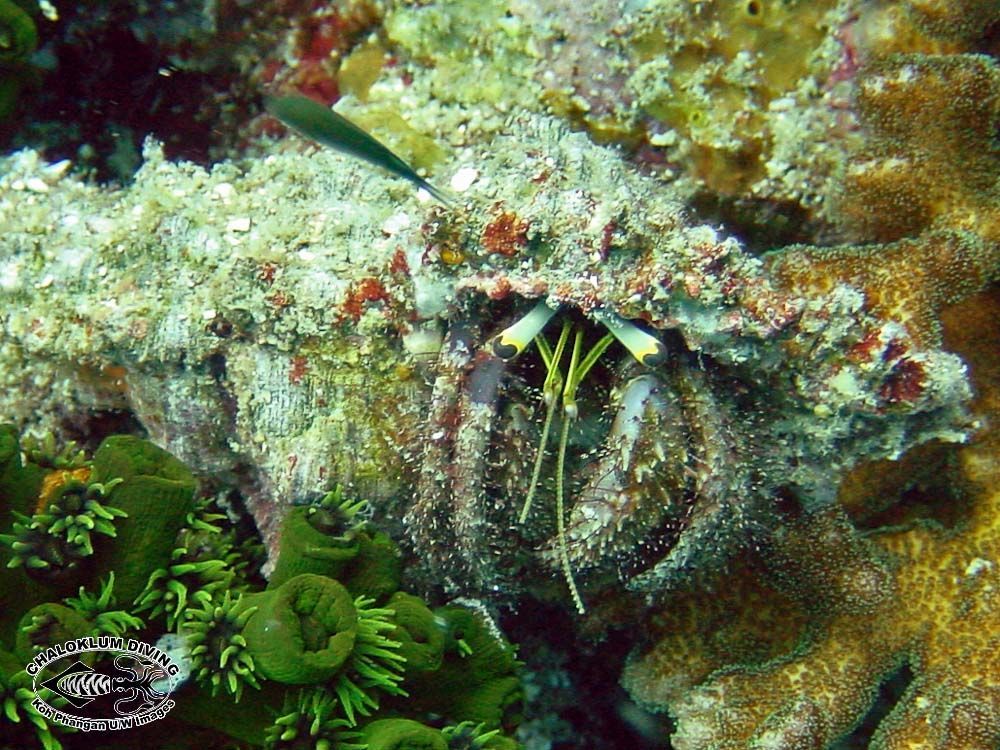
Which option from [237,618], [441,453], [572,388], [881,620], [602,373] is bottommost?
[881,620]

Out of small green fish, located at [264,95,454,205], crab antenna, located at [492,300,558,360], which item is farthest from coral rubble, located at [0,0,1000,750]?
small green fish, located at [264,95,454,205]

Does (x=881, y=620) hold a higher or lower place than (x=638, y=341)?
lower

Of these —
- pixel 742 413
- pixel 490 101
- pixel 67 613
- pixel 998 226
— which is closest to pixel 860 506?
pixel 742 413

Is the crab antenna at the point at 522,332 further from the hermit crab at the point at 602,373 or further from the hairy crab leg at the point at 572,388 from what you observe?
the hairy crab leg at the point at 572,388

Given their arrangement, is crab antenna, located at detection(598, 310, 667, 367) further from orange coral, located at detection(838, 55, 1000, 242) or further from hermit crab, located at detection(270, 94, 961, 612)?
orange coral, located at detection(838, 55, 1000, 242)

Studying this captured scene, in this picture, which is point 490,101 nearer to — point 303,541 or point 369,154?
point 369,154

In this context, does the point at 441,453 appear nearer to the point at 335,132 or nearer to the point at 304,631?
the point at 304,631

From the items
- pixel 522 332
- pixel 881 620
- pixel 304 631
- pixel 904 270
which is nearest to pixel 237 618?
pixel 304 631
